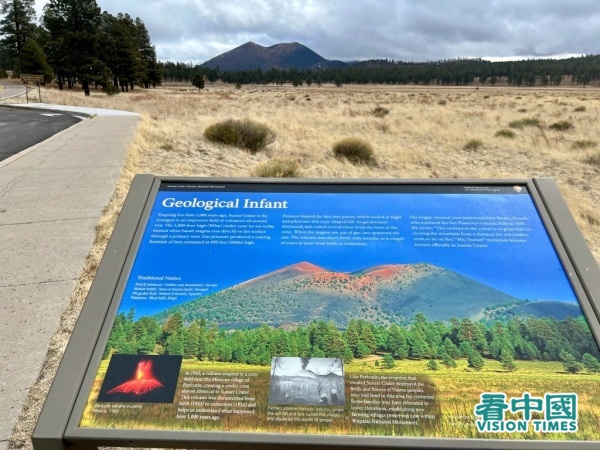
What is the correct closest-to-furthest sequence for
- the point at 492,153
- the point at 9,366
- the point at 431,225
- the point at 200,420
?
1. the point at 200,420
2. the point at 431,225
3. the point at 9,366
4. the point at 492,153

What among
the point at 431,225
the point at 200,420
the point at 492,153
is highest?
the point at 431,225

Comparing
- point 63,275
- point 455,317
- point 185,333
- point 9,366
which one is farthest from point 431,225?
point 63,275

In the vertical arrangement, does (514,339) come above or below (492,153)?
above

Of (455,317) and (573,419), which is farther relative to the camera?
(455,317)

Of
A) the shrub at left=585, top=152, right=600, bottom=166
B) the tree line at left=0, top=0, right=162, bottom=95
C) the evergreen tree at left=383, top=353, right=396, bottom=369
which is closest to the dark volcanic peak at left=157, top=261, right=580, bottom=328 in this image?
the evergreen tree at left=383, top=353, right=396, bottom=369

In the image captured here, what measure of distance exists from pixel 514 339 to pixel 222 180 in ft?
5.99

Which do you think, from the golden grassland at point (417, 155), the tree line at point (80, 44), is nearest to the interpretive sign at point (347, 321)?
the golden grassland at point (417, 155)

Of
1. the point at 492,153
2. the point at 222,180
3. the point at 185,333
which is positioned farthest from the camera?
the point at 492,153

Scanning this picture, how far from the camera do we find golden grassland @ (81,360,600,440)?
77.9 inches

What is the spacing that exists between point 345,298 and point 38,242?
425 cm

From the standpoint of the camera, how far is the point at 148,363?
2.22 meters

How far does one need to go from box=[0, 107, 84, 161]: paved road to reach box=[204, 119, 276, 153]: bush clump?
468 centimetres

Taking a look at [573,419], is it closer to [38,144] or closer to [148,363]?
[148,363]

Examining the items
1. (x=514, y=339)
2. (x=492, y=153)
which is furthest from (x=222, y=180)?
(x=492, y=153)
